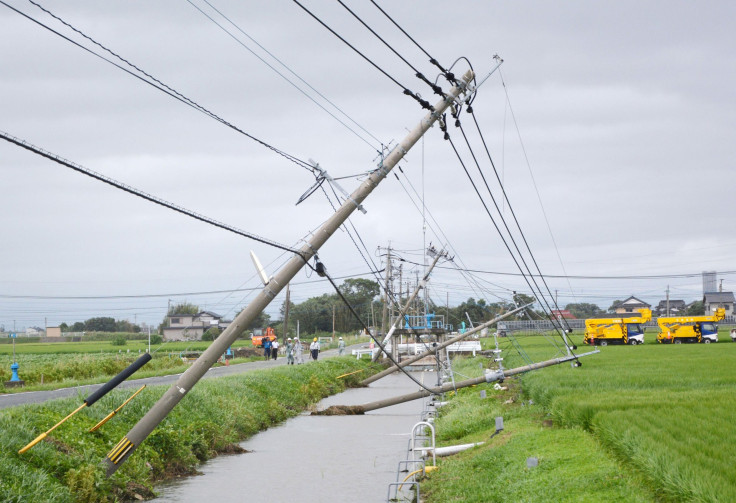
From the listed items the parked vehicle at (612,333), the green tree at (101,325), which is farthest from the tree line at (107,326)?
the parked vehicle at (612,333)

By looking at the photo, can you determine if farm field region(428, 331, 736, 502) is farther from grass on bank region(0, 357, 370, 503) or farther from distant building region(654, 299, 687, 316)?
distant building region(654, 299, 687, 316)

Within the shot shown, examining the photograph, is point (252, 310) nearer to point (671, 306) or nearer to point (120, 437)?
point (120, 437)

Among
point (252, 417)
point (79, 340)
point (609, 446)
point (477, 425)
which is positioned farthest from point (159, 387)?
point (79, 340)

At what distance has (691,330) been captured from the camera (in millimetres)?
69062

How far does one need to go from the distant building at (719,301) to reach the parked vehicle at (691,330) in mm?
73192

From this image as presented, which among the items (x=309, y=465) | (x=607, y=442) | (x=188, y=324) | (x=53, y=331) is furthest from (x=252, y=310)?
(x=53, y=331)

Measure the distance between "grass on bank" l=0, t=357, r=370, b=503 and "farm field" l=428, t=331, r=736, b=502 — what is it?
6.27m

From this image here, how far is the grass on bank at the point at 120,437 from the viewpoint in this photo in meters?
13.3

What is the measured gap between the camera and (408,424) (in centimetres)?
2964

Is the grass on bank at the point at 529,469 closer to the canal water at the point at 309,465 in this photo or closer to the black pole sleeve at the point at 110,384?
the canal water at the point at 309,465

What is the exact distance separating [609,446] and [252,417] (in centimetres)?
1491

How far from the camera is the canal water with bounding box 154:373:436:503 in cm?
1721

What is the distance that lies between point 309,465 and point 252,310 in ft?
25.6

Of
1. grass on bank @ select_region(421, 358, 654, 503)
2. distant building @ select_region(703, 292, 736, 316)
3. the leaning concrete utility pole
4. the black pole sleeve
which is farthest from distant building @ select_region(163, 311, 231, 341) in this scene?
the black pole sleeve
